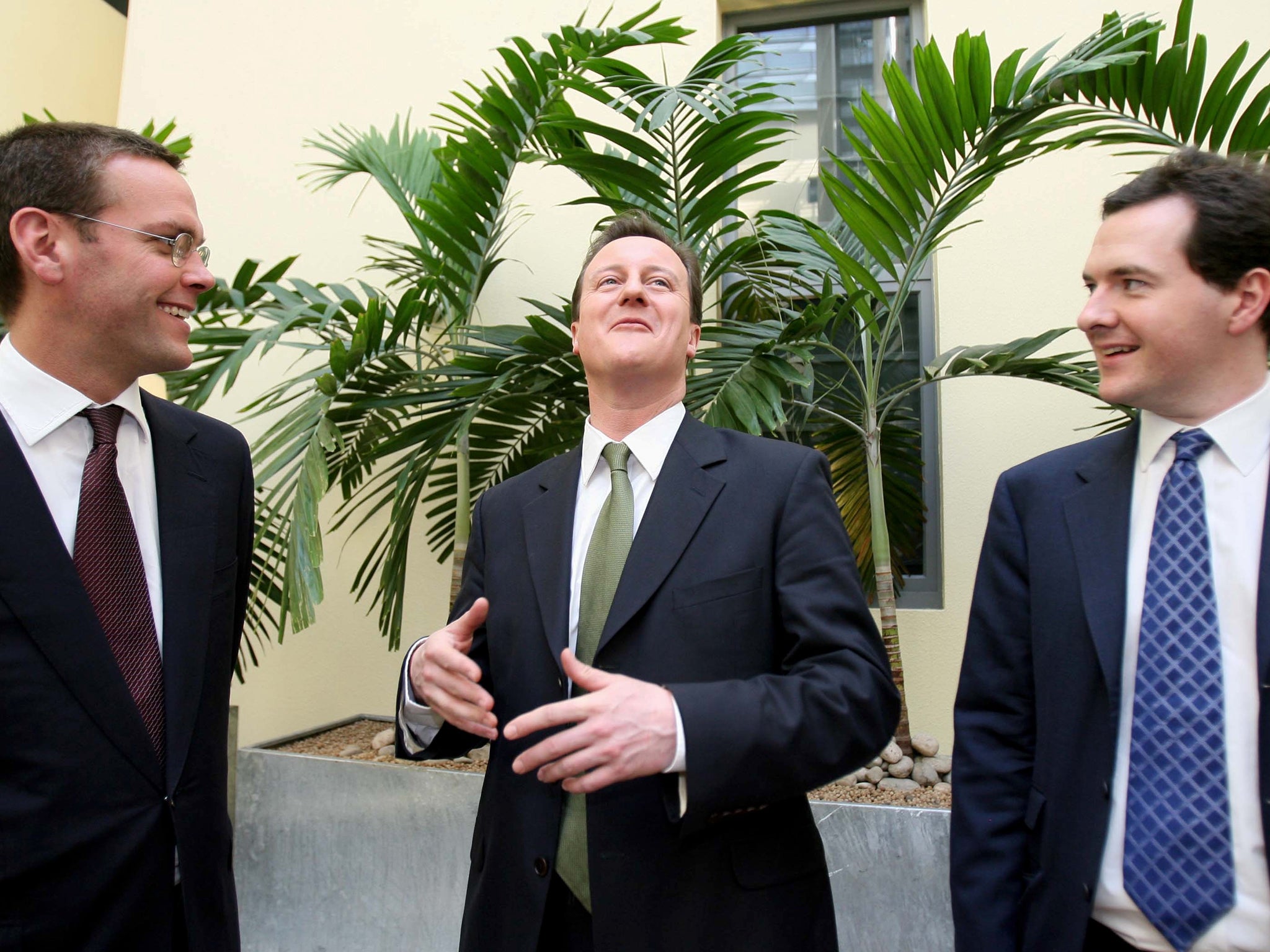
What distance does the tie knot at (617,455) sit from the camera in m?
1.54

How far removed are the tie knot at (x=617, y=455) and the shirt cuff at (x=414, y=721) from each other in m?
0.43

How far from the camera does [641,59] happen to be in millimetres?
3658

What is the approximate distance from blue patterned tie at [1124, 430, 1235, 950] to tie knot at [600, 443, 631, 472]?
0.82 metres

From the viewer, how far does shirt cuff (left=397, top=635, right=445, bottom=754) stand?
58.0 inches

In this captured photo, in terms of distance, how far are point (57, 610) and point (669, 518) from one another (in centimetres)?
91

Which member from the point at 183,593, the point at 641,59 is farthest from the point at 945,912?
the point at 641,59

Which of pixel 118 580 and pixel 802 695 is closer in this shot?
pixel 802 695

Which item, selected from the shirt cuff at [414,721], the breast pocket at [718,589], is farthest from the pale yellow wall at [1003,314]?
the shirt cuff at [414,721]

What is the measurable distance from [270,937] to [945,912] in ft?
6.40

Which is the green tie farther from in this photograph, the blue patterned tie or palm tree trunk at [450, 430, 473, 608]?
palm tree trunk at [450, 430, 473, 608]

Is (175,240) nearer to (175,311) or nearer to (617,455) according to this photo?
(175,311)

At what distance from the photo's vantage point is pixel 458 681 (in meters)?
1.25

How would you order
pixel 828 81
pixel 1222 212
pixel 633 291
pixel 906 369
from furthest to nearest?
pixel 828 81 < pixel 906 369 < pixel 633 291 < pixel 1222 212

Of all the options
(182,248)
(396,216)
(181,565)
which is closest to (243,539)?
(181,565)
